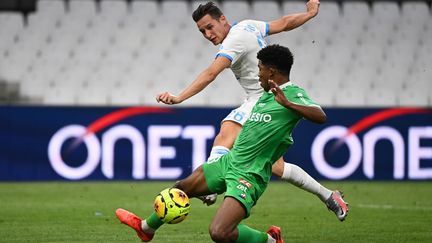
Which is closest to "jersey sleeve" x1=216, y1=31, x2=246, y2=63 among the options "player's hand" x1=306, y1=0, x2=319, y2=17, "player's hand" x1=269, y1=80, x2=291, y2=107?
"player's hand" x1=306, y1=0, x2=319, y2=17

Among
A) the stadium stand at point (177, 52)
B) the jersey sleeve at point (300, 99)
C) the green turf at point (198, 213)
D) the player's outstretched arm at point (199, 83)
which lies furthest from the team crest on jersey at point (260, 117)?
the stadium stand at point (177, 52)

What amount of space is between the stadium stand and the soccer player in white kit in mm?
8118

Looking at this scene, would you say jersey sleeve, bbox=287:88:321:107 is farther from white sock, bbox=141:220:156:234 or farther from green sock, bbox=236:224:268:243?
white sock, bbox=141:220:156:234

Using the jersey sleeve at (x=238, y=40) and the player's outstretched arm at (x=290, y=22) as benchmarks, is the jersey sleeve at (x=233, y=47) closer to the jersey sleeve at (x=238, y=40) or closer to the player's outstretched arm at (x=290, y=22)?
the jersey sleeve at (x=238, y=40)

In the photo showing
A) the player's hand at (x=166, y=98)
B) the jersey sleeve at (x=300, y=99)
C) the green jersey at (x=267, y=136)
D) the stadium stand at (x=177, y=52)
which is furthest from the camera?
the stadium stand at (x=177, y=52)

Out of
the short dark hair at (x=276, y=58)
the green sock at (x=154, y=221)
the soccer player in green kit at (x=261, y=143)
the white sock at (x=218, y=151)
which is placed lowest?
the green sock at (x=154, y=221)

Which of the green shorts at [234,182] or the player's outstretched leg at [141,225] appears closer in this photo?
the green shorts at [234,182]

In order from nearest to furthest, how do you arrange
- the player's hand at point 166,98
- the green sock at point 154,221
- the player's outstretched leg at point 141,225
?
the player's hand at point 166,98, the green sock at point 154,221, the player's outstretched leg at point 141,225

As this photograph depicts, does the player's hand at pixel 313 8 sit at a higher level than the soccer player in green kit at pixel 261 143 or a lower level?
higher

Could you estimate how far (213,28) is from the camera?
823cm

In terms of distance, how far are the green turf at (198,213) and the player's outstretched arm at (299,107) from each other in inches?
73.9

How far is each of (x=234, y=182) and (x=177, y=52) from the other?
11.3 metres

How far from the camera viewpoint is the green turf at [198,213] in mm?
8445

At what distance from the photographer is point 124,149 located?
14734mm
